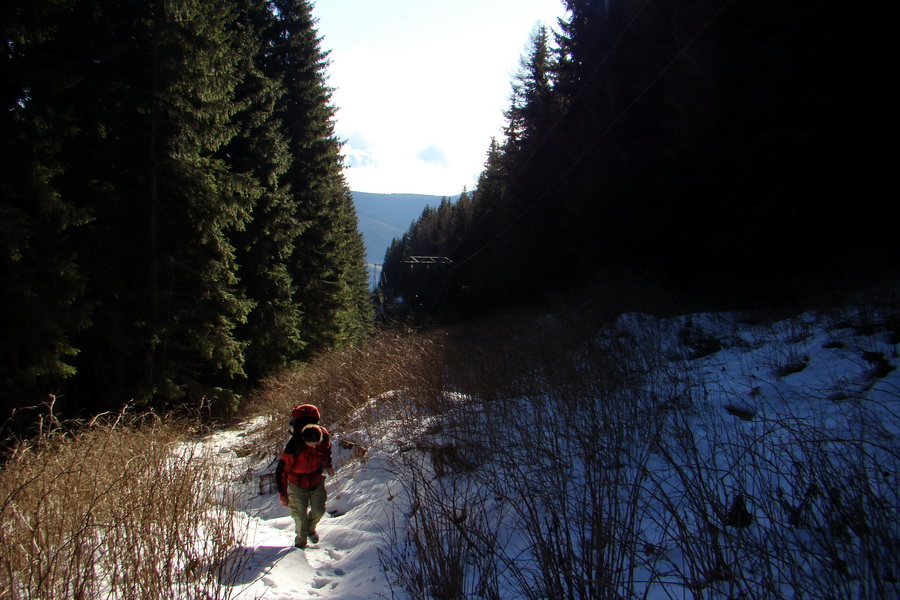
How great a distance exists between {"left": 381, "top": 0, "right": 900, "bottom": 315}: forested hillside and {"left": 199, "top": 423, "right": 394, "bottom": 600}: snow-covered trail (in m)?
8.27

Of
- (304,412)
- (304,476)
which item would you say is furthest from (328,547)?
(304,412)

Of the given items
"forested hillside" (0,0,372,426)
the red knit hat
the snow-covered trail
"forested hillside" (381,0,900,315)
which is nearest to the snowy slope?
the snow-covered trail

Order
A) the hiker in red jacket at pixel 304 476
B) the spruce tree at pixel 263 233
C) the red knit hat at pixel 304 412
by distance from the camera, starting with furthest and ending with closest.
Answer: the spruce tree at pixel 263 233
the red knit hat at pixel 304 412
the hiker in red jacket at pixel 304 476

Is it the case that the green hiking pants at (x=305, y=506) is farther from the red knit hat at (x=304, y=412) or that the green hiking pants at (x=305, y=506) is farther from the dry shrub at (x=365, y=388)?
the dry shrub at (x=365, y=388)

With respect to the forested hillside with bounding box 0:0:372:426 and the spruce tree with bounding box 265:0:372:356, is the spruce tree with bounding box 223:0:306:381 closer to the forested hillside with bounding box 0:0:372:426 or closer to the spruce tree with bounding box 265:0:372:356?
the forested hillside with bounding box 0:0:372:426

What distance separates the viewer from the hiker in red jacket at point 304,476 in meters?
4.51

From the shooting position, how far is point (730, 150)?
33.6 ft

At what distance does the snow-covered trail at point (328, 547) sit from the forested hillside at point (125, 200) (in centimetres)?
436

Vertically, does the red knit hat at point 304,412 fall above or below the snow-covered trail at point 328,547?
above

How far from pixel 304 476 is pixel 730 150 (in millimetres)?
10958

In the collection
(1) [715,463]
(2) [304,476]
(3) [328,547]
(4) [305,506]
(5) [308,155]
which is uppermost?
(5) [308,155]

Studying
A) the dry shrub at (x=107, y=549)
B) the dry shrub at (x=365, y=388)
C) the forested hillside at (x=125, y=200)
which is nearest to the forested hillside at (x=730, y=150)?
the dry shrub at (x=365, y=388)

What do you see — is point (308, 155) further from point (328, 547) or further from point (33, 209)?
point (328, 547)

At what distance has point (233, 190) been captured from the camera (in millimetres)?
10719
